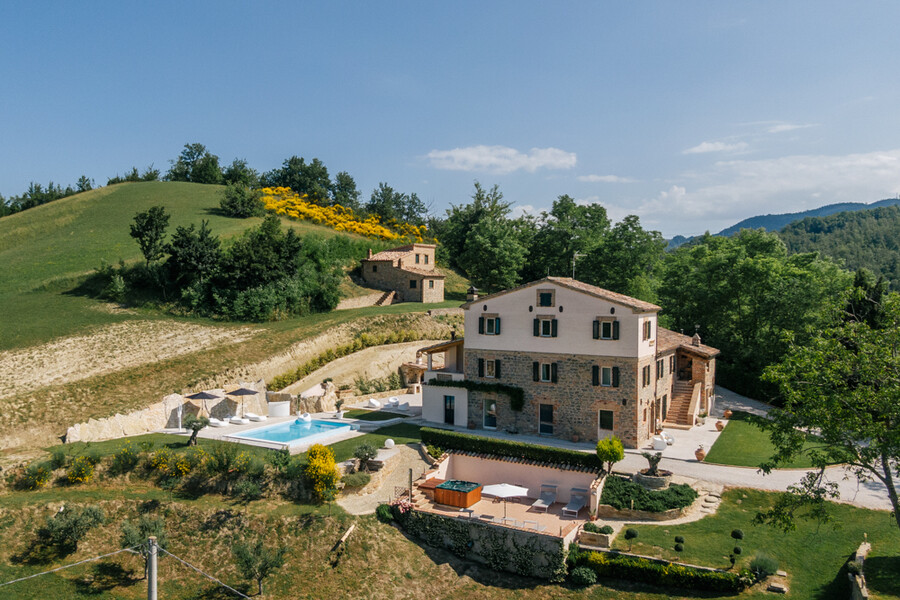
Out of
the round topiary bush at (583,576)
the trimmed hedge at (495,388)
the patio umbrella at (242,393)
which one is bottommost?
the round topiary bush at (583,576)

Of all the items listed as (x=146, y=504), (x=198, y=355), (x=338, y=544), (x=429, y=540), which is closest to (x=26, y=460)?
(x=146, y=504)

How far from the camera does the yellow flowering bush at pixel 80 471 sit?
2522cm

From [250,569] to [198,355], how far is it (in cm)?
2181

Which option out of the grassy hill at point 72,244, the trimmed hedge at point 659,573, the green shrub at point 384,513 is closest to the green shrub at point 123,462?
the green shrub at point 384,513

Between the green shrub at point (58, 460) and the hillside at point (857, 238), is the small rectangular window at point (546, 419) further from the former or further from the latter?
the hillside at point (857, 238)

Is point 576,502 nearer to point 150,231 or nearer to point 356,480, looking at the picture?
point 356,480

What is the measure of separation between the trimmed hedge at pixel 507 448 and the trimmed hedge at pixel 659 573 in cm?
505

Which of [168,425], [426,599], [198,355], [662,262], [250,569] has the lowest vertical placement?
[426,599]

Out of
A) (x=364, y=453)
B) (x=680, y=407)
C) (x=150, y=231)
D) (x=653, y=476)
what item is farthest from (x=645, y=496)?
(x=150, y=231)

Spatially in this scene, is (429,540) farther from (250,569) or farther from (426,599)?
(250,569)

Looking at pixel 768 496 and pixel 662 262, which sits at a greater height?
pixel 662 262

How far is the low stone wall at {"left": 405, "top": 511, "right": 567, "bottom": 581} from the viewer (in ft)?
68.5

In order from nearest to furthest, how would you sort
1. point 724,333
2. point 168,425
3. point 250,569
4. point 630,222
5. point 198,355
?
1. point 250,569
2. point 168,425
3. point 198,355
4. point 724,333
5. point 630,222

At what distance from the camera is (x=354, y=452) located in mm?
26453
